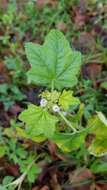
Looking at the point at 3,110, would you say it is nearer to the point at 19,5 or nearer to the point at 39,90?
the point at 39,90

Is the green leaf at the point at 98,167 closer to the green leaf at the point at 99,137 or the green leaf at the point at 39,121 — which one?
the green leaf at the point at 99,137

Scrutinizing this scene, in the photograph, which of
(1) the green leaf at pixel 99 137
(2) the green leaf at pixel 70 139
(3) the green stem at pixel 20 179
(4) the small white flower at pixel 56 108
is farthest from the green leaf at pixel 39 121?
(3) the green stem at pixel 20 179

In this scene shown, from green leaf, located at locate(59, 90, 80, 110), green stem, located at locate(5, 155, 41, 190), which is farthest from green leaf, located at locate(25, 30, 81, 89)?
green stem, located at locate(5, 155, 41, 190)

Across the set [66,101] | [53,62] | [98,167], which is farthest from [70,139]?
[98,167]

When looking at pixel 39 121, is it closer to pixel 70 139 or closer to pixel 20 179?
pixel 70 139

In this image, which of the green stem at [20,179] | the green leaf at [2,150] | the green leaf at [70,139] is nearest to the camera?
the green leaf at [70,139]

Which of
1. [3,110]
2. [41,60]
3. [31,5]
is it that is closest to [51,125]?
[41,60]

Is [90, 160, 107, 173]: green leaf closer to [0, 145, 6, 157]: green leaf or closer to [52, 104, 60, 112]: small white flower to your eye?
[0, 145, 6, 157]: green leaf
